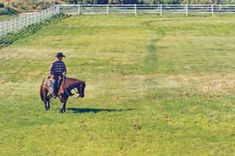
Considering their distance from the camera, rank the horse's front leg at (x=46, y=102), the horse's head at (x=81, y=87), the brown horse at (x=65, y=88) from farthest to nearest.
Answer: the horse's front leg at (x=46, y=102) → the horse's head at (x=81, y=87) → the brown horse at (x=65, y=88)

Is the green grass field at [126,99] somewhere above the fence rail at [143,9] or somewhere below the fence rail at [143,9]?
below

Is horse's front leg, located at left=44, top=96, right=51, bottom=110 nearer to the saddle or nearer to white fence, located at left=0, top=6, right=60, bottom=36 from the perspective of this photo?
the saddle

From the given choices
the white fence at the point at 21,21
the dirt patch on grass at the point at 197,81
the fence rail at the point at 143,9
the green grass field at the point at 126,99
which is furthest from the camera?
the fence rail at the point at 143,9

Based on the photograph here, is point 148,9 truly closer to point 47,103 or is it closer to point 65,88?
point 47,103

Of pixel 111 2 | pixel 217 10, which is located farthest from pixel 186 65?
pixel 111 2

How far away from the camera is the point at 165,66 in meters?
26.4

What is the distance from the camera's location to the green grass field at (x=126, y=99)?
1388cm

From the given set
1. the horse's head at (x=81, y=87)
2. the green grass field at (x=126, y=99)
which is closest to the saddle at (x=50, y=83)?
the horse's head at (x=81, y=87)

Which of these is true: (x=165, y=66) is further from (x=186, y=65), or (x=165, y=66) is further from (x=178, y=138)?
(x=178, y=138)

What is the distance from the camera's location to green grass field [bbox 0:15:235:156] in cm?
1388

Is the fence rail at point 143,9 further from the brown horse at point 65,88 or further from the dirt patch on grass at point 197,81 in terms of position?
the brown horse at point 65,88

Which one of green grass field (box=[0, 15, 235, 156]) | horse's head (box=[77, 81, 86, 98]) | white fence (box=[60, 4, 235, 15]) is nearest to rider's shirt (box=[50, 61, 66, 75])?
horse's head (box=[77, 81, 86, 98])

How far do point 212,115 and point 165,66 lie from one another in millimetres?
9942

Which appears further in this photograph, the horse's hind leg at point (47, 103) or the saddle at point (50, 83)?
the horse's hind leg at point (47, 103)
